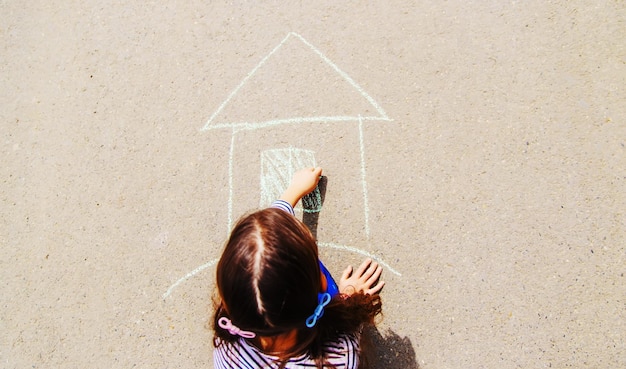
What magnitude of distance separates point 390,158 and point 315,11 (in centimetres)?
96

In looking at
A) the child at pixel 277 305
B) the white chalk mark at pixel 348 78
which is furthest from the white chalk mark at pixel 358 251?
the white chalk mark at pixel 348 78

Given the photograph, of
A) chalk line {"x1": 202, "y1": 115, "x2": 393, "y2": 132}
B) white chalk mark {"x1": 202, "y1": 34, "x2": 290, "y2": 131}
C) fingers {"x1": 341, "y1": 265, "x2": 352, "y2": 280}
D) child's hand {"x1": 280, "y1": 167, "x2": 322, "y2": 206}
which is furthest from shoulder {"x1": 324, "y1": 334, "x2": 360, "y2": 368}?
white chalk mark {"x1": 202, "y1": 34, "x2": 290, "y2": 131}

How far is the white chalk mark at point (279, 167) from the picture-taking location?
2.24 metres

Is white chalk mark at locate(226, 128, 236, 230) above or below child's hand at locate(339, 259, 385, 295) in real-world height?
above

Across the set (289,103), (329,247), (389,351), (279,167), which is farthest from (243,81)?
(389,351)

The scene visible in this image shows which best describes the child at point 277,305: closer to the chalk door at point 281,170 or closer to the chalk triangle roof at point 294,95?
the chalk door at point 281,170

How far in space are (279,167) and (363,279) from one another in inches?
28.9

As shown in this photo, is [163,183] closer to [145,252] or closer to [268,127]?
[145,252]

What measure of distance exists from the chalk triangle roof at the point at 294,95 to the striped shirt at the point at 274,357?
1156 millimetres

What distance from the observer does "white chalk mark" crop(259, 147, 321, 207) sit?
224 cm

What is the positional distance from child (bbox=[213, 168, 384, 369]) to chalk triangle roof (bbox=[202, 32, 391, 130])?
0.95 m

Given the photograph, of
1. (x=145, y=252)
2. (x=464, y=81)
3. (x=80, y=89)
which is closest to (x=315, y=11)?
(x=464, y=81)

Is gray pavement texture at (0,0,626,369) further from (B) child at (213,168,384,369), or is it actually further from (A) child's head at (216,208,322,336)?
(A) child's head at (216,208,322,336)

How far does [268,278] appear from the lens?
1264 millimetres
